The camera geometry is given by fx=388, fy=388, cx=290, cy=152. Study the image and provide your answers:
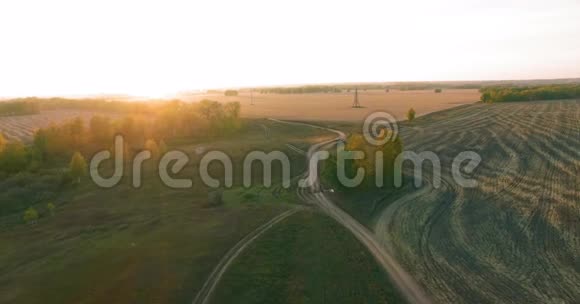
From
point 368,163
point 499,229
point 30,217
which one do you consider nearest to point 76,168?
point 30,217

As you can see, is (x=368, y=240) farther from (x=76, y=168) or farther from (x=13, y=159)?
(x=13, y=159)

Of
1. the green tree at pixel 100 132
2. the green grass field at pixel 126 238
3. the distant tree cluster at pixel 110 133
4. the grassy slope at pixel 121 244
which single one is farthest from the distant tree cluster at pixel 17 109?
the grassy slope at pixel 121 244

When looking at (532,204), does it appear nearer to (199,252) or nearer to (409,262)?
(409,262)

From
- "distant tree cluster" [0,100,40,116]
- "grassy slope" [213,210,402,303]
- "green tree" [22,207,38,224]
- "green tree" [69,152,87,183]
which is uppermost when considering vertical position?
"distant tree cluster" [0,100,40,116]

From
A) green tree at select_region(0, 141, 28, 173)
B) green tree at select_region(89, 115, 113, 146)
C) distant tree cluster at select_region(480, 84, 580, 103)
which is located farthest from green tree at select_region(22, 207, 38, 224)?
distant tree cluster at select_region(480, 84, 580, 103)

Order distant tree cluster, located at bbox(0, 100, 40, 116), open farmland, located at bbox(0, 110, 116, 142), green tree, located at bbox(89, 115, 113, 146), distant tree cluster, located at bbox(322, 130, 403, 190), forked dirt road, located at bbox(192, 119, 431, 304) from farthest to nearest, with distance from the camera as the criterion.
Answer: distant tree cluster, located at bbox(0, 100, 40, 116)
open farmland, located at bbox(0, 110, 116, 142)
green tree, located at bbox(89, 115, 113, 146)
distant tree cluster, located at bbox(322, 130, 403, 190)
forked dirt road, located at bbox(192, 119, 431, 304)

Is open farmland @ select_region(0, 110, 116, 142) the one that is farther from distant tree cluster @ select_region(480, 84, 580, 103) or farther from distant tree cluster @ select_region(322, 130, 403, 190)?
distant tree cluster @ select_region(480, 84, 580, 103)

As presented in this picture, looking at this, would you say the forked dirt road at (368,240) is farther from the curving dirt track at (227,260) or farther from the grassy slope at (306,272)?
the curving dirt track at (227,260)
